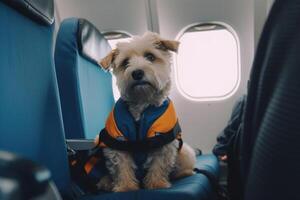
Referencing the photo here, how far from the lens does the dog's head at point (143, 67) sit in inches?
73.7

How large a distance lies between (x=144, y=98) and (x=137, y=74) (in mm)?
123

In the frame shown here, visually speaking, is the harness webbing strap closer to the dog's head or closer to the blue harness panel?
the blue harness panel

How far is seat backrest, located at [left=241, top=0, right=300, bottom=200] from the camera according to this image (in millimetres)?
521

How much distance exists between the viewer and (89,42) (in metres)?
2.20

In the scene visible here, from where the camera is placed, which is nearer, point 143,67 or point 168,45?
point 143,67

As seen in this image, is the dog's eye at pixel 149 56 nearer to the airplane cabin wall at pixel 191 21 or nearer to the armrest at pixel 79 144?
the armrest at pixel 79 144

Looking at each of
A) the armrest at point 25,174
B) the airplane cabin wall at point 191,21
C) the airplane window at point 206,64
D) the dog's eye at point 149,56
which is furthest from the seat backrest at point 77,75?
the armrest at point 25,174

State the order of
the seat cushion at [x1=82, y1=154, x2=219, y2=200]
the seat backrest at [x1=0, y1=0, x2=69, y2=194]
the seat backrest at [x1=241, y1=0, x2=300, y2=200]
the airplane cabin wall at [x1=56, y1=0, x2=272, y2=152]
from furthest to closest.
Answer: the airplane cabin wall at [x1=56, y1=0, x2=272, y2=152]
the seat cushion at [x1=82, y1=154, x2=219, y2=200]
the seat backrest at [x1=0, y1=0, x2=69, y2=194]
the seat backrest at [x1=241, y1=0, x2=300, y2=200]

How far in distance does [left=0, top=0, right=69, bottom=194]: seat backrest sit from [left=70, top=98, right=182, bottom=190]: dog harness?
1.00ft

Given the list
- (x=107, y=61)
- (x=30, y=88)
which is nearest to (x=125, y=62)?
(x=107, y=61)

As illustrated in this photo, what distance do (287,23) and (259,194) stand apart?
26cm

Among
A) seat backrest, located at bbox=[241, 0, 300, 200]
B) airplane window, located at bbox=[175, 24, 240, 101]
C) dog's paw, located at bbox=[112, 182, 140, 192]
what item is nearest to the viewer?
seat backrest, located at bbox=[241, 0, 300, 200]

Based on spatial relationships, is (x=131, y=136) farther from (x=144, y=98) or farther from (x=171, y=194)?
(x=171, y=194)

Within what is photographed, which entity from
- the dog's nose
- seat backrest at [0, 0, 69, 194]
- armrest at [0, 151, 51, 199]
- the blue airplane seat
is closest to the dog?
the dog's nose
